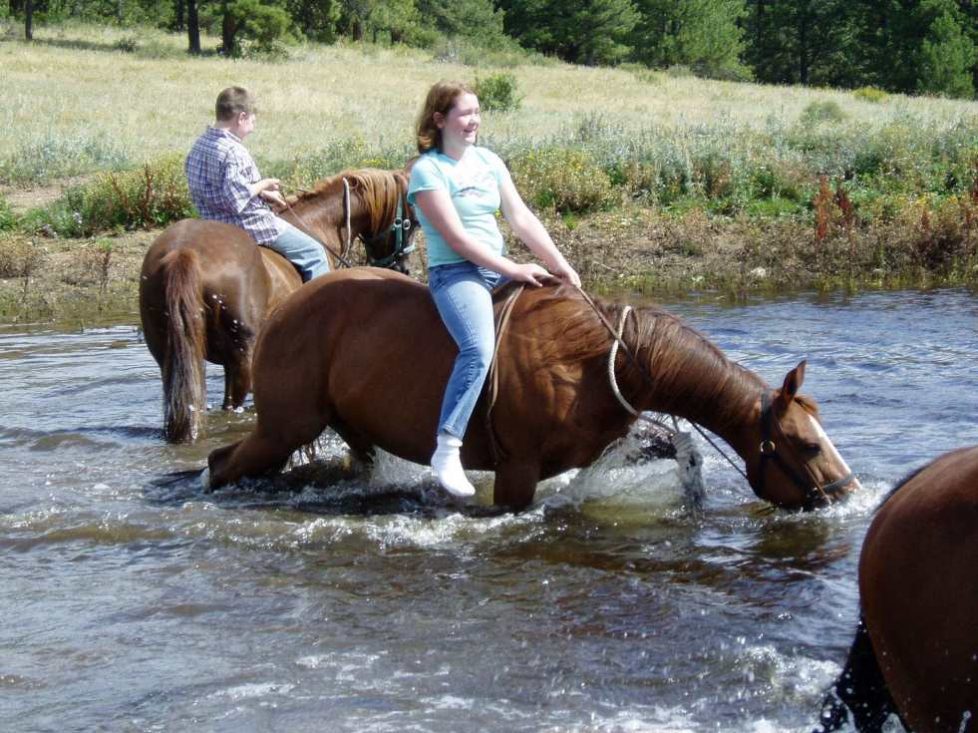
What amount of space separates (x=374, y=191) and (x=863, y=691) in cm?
631

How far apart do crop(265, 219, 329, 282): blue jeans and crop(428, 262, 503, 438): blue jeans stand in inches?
112

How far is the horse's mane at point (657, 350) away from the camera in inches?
237

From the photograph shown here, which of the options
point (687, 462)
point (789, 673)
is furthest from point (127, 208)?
point (789, 673)

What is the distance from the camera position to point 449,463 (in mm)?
6008

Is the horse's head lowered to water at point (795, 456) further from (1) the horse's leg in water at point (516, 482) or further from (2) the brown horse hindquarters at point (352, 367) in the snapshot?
(2) the brown horse hindquarters at point (352, 367)

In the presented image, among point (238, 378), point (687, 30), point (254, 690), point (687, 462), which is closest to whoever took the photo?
point (254, 690)

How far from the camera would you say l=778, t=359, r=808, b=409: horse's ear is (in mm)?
5891

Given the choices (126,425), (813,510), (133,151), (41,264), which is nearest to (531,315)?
(813,510)

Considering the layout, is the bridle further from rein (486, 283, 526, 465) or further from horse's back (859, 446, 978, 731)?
horse's back (859, 446, 978, 731)

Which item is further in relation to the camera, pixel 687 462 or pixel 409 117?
pixel 409 117

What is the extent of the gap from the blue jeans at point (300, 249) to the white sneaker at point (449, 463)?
3.07 metres

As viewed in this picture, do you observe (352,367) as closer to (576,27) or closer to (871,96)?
(871,96)

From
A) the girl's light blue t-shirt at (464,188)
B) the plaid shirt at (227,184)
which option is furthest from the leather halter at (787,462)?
the plaid shirt at (227,184)

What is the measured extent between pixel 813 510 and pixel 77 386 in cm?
635
